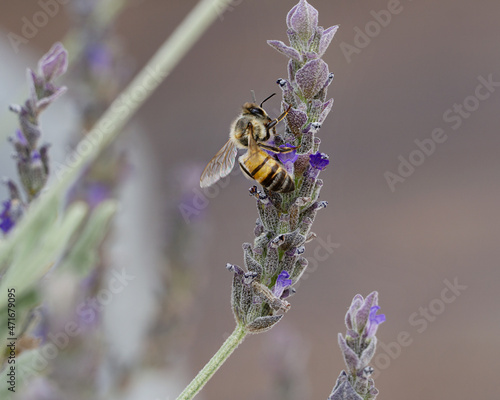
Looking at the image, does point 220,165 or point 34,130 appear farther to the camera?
point 220,165

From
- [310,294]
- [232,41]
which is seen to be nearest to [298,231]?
[310,294]

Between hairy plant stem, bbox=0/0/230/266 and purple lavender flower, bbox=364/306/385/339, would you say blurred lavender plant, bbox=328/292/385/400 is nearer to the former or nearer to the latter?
purple lavender flower, bbox=364/306/385/339

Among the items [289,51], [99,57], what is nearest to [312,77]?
[289,51]

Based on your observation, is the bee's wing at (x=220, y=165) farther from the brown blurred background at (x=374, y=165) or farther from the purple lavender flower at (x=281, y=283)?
the brown blurred background at (x=374, y=165)

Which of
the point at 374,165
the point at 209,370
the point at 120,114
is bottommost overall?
the point at 374,165

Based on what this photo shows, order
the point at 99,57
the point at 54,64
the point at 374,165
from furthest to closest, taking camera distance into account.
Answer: the point at 374,165 → the point at 99,57 → the point at 54,64

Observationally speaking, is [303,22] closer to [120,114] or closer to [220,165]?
[120,114]

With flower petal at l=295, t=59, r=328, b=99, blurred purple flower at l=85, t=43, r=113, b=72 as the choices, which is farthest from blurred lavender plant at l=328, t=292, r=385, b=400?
blurred purple flower at l=85, t=43, r=113, b=72
